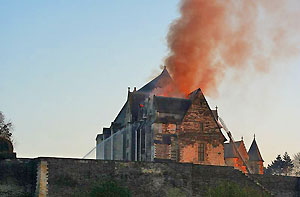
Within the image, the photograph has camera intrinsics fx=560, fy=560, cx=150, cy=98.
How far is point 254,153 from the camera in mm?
91438

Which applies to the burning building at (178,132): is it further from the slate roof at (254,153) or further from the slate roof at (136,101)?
the slate roof at (254,153)

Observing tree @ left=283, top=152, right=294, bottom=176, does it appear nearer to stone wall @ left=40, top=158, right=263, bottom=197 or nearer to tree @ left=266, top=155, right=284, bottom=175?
tree @ left=266, top=155, right=284, bottom=175

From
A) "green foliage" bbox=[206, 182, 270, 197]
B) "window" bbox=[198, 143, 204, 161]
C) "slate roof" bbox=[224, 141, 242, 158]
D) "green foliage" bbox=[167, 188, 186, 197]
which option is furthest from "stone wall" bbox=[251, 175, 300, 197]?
"slate roof" bbox=[224, 141, 242, 158]

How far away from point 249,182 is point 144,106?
17.1 metres

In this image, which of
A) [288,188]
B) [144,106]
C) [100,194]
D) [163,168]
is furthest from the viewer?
[144,106]

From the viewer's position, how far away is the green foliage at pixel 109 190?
135 ft

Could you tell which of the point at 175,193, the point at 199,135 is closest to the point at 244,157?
the point at 199,135

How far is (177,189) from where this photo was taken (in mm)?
45281

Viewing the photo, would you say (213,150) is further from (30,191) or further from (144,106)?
(30,191)

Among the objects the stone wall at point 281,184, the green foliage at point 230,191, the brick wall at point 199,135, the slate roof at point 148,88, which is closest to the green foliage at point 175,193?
the green foliage at point 230,191

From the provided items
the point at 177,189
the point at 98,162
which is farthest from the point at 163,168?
the point at 98,162

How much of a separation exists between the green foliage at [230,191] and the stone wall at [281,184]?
10.1 ft

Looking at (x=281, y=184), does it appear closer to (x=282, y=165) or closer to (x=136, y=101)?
(x=136, y=101)

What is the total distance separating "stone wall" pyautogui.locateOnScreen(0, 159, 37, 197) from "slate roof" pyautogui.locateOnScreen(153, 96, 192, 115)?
58.0ft
